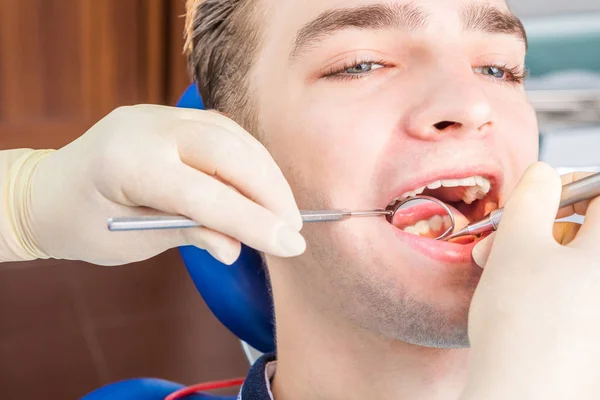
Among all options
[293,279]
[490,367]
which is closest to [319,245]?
[293,279]

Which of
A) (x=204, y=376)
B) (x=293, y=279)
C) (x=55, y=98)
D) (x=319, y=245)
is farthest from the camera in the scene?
(x=55, y=98)

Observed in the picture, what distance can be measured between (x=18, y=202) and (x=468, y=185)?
2.36 feet

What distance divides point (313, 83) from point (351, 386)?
0.50 metres

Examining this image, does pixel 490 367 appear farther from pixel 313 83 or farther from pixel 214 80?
pixel 214 80

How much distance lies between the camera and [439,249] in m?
0.94

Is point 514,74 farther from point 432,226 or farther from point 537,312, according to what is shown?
point 537,312

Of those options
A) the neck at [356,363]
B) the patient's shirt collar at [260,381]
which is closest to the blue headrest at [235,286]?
the patient's shirt collar at [260,381]

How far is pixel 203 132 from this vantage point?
2.73 feet

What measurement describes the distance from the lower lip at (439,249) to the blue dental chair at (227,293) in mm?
554

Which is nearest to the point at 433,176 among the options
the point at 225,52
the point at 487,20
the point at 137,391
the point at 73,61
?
→ the point at 487,20

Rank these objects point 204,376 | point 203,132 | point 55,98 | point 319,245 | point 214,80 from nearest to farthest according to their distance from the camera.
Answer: point 203,132, point 319,245, point 214,80, point 204,376, point 55,98

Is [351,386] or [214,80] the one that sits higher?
[214,80]

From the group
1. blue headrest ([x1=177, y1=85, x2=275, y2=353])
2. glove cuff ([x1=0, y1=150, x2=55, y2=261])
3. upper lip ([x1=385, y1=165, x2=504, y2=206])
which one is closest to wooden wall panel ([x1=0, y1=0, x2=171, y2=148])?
blue headrest ([x1=177, y1=85, x2=275, y2=353])

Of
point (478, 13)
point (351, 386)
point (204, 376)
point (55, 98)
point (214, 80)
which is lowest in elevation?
point (204, 376)
